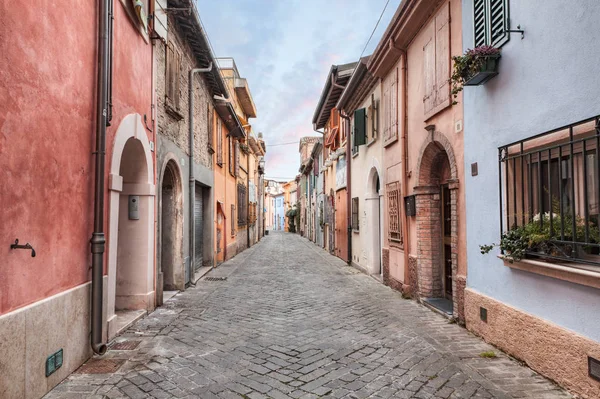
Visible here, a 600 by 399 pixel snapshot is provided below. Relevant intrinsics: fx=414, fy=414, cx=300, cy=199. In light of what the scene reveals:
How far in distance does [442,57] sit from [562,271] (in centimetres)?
407

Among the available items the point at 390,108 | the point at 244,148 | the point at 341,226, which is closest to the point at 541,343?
the point at 390,108

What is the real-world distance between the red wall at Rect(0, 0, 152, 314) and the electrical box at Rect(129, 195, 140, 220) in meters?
2.19

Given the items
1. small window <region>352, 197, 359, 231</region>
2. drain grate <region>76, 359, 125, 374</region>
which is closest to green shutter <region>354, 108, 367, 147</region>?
small window <region>352, 197, 359, 231</region>

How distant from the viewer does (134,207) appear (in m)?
6.85

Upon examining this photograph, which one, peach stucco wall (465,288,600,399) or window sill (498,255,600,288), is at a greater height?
window sill (498,255,600,288)

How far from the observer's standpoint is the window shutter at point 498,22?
4.75m

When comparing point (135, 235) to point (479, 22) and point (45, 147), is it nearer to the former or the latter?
point (45, 147)

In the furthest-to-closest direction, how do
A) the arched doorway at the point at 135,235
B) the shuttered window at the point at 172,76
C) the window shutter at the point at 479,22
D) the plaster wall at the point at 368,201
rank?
the plaster wall at the point at 368,201 → the shuttered window at the point at 172,76 → the arched doorway at the point at 135,235 → the window shutter at the point at 479,22

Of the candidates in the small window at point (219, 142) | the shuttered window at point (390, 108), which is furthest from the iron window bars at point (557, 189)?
the small window at point (219, 142)

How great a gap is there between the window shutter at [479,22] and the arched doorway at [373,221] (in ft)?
20.2

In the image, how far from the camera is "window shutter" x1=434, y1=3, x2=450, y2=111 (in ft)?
21.0

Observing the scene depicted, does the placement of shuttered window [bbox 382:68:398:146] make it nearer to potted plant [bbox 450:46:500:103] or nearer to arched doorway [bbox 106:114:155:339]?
potted plant [bbox 450:46:500:103]

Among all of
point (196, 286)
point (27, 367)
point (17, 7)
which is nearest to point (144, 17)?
point (17, 7)

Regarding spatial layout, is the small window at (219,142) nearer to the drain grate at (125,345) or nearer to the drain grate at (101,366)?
the drain grate at (125,345)
